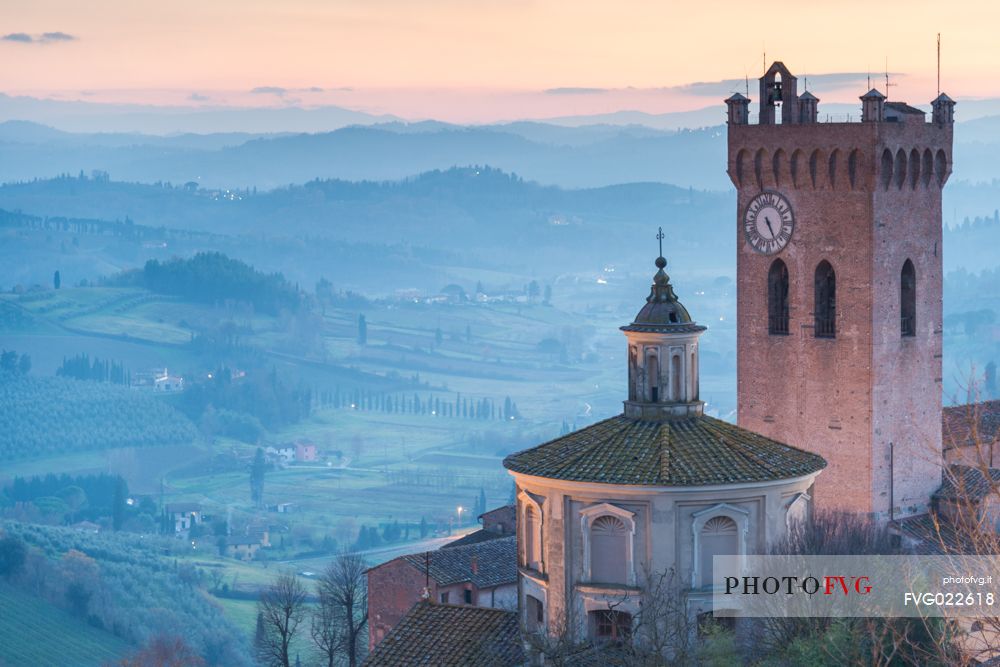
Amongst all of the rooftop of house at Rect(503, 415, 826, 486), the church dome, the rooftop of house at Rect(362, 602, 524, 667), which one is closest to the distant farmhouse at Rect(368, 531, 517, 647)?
the rooftop of house at Rect(362, 602, 524, 667)

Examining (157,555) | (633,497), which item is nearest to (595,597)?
(633,497)

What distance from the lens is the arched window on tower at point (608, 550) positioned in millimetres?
36531

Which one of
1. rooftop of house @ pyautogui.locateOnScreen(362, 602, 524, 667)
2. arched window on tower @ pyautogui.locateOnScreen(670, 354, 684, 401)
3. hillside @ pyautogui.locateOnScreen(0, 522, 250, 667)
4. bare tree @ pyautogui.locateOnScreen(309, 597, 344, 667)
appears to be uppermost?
arched window on tower @ pyautogui.locateOnScreen(670, 354, 684, 401)

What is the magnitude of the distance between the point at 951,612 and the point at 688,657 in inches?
184

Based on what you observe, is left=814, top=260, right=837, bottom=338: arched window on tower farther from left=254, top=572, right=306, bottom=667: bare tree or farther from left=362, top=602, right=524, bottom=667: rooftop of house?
left=254, top=572, right=306, bottom=667: bare tree

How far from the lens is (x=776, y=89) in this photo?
188 feet

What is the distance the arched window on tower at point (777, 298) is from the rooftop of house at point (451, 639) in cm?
2016

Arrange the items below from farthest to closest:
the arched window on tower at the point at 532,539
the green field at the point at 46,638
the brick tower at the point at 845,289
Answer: the green field at the point at 46,638 < the brick tower at the point at 845,289 < the arched window on tower at the point at 532,539

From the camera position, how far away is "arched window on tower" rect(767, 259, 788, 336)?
56719 millimetres

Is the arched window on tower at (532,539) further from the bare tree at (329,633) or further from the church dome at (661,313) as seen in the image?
the bare tree at (329,633)

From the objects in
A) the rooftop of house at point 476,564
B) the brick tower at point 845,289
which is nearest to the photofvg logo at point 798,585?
the brick tower at point 845,289

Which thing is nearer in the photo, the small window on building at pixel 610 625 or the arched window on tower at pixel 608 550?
the small window on building at pixel 610 625

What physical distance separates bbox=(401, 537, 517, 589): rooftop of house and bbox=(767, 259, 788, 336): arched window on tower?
403 inches

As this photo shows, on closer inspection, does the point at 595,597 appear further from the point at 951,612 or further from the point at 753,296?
the point at 753,296
